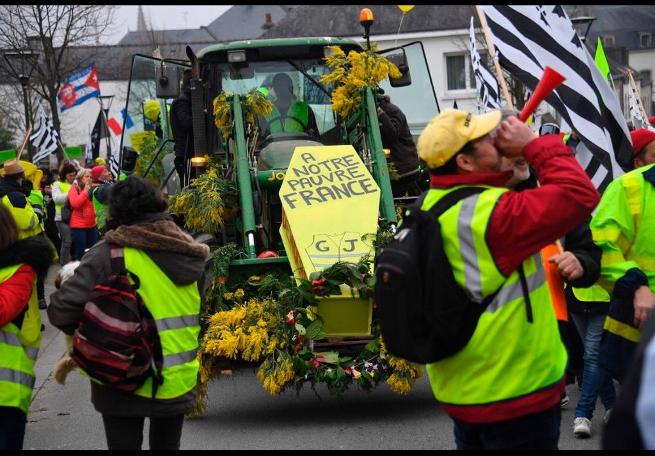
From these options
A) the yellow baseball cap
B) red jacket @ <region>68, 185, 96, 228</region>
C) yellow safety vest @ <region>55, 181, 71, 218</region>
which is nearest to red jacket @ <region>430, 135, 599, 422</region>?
the yellow baseball cap

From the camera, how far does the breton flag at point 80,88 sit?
92.6ft

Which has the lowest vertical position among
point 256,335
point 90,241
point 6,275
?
point 90,241

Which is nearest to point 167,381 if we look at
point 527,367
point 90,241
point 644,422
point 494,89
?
point 527,367

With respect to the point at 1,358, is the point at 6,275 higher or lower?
higher

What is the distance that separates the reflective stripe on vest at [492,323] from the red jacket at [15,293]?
2200mm

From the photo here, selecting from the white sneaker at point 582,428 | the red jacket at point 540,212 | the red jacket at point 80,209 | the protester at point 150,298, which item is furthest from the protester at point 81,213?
the red jacket at point 540,212

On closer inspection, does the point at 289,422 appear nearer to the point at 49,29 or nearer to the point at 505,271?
the point at 505,271

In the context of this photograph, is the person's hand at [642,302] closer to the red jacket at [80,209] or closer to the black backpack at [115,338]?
the black backpack at [115,338]

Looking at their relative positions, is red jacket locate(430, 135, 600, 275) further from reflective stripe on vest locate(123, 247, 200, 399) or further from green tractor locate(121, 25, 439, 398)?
green tractor locate(121, 25, 439, 398)

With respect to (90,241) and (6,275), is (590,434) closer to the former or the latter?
(6,275)

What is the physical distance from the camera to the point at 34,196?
14.4m

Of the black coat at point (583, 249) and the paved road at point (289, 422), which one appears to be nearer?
the black coat at point (583, 249)

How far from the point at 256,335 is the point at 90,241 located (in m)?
9.99

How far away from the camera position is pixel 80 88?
28797mm
